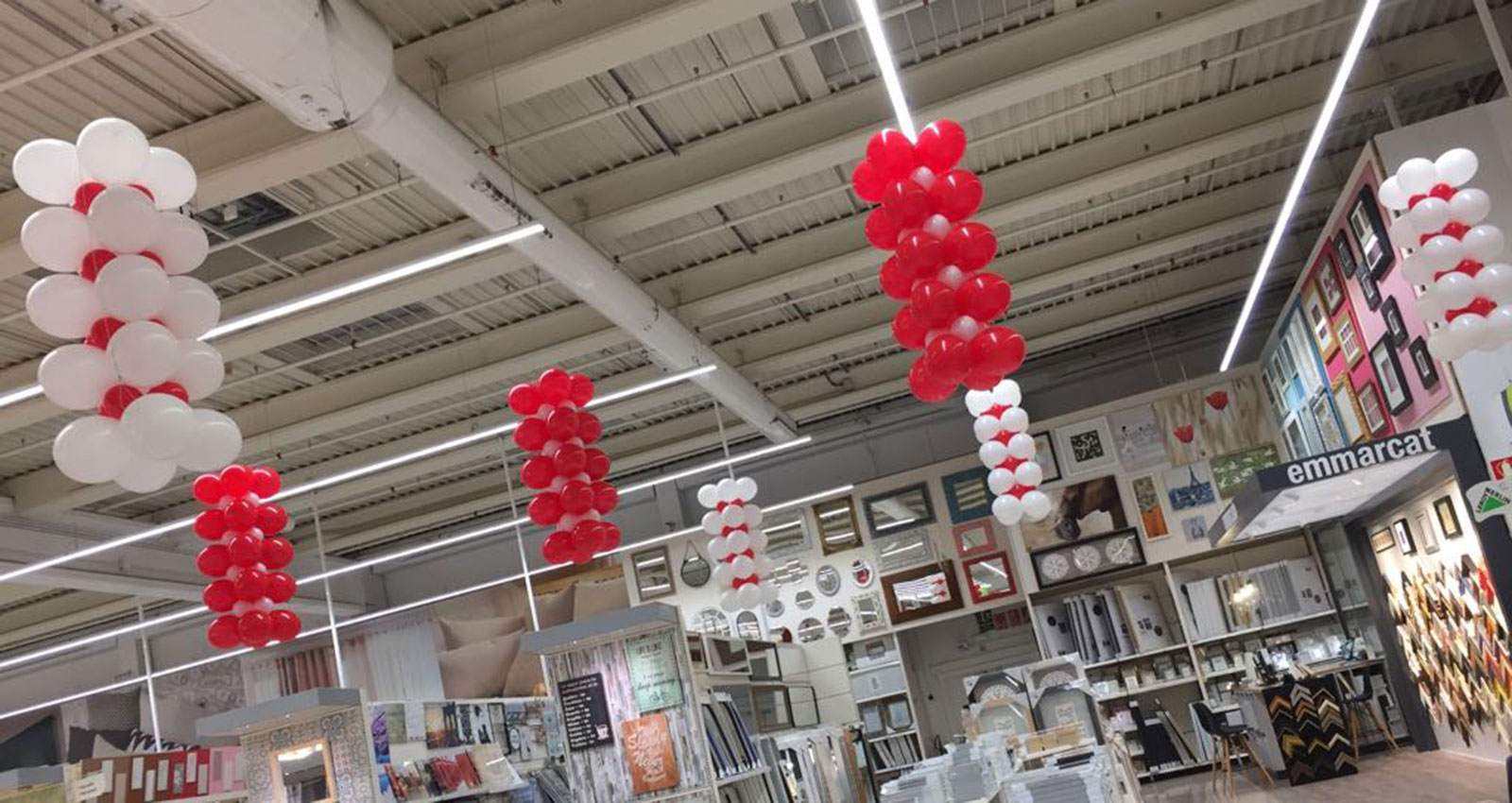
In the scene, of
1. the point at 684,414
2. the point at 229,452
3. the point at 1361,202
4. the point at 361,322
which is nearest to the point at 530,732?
the point at 361,322

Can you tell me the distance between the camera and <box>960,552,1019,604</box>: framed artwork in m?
13.7

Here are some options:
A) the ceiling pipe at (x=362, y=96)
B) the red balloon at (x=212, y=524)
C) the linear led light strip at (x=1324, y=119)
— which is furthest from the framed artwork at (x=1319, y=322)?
the red balloon at (x=212, y=524)

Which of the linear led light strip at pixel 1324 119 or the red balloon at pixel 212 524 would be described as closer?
the linear led light strip at pixel 1324 119

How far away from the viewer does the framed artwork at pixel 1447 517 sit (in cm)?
892

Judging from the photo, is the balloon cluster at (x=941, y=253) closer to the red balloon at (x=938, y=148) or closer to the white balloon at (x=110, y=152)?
the red balloon at (x=938, y=148)

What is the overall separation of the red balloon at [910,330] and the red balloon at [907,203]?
40 cm

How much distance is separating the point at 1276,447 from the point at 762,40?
8.14 m

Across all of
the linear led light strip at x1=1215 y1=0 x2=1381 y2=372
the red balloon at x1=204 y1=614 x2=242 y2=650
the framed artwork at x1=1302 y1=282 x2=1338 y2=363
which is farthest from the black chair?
the red balloon at x1=204 y1=614 x2=242 y2=650

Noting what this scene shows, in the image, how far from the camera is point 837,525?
14.5 metres

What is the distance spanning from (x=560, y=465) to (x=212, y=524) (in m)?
2.01

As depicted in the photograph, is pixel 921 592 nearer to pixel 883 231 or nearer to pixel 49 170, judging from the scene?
pixel 883 231

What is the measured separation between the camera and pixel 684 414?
561 inches

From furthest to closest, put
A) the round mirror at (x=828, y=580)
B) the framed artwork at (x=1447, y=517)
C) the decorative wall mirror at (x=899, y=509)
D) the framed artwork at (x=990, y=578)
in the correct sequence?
the round mirror at (x=828, y=580)
the decorative wall mirror at (x=899, y=509)
the framed artwork at (x=990, y=578)
the framed artwork at (x=1447, y=517)

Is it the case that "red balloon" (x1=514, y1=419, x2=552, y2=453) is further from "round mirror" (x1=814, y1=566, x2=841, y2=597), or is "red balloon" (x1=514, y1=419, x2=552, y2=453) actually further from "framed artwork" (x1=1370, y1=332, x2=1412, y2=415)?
Answer: "round mirror" (x1=814, y1=566, x2=841, y2=597)
